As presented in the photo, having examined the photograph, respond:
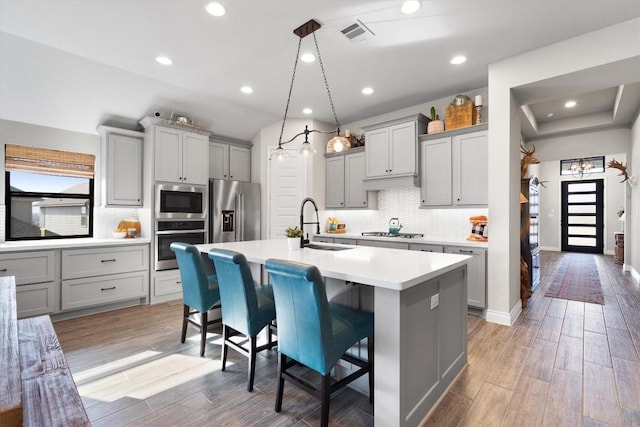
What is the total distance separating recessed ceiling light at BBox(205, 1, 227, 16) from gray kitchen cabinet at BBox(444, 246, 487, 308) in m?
3.43

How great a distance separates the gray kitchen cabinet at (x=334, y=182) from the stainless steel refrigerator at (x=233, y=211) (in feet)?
4.18

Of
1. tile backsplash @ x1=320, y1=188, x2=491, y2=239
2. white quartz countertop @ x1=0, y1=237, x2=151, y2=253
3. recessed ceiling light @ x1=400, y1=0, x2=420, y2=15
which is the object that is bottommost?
white quartz countertop @ x1=0, y1=237, x2=151, y2=253

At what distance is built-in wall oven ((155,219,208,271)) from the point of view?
4215 millimetres

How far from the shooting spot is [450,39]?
9.56ft

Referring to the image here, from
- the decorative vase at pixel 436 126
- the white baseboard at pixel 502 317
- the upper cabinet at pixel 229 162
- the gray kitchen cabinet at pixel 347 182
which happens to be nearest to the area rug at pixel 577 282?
the white baseboard at pixel 502 317

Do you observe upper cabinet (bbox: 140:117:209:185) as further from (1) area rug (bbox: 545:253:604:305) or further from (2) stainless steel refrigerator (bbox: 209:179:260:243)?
(1) area rug (bbox: 545:253:604:305)

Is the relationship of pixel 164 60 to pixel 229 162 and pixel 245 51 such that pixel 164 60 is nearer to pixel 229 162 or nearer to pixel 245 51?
pixel 245 51

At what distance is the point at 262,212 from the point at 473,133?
3498 mm

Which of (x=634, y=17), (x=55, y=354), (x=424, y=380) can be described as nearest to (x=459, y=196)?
(x=634, y=17)

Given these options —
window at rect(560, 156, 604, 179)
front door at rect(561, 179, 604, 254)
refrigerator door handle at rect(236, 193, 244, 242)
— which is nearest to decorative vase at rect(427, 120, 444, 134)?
refrigerator door handle at rect(236, 193, 244, 242)

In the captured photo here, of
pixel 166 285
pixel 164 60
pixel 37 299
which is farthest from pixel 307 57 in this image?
pixel 37 299

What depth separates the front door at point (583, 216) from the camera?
8789 millimetres

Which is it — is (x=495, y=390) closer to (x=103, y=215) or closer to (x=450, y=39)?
(x=450, y=39)

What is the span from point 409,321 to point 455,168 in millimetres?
2927
